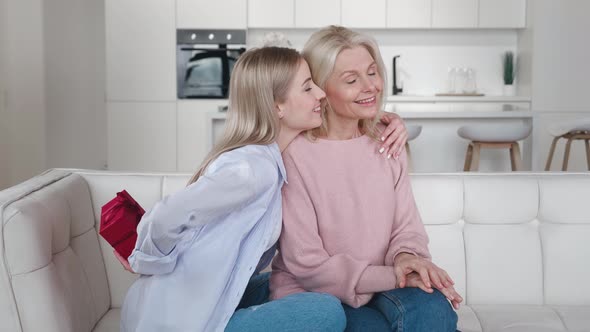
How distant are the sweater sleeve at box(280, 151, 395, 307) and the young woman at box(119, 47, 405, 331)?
0.23 ft

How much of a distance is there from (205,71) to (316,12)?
1048 millimetres

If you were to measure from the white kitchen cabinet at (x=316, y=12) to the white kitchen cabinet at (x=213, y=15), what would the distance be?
→ 47cm

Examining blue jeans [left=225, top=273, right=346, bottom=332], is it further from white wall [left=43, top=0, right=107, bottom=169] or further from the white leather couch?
white wall [left=43, top=0, right=107, bottom=169]

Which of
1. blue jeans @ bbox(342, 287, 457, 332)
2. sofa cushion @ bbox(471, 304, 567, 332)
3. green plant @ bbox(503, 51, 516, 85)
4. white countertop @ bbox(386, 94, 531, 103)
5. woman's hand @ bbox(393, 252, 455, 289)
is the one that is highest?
green plant @ bbox(503, 51, 516, 85)

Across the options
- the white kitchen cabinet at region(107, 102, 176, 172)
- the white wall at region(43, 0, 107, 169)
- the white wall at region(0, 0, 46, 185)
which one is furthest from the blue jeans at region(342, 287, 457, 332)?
the white wall at region(43, 0, 107, 169)

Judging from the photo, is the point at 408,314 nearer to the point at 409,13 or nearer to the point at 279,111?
the point at 279,111

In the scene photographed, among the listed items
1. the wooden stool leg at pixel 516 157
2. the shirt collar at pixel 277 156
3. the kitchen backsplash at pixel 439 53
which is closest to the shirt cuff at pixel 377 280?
the shirt collar at pixel 277 156

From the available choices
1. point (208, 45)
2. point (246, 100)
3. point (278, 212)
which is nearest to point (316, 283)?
point (278, 212)

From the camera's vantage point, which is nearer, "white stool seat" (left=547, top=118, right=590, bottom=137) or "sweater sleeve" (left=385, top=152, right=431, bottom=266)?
"sweater sleeve" (left=385, top=152, right=431, bottom=266)

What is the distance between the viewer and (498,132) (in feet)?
17.5

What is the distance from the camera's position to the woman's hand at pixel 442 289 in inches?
68.5

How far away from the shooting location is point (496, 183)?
2326 millimetres

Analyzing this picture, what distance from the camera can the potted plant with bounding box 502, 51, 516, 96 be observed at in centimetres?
684

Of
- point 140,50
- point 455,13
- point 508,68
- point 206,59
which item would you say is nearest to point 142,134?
point 140,50
